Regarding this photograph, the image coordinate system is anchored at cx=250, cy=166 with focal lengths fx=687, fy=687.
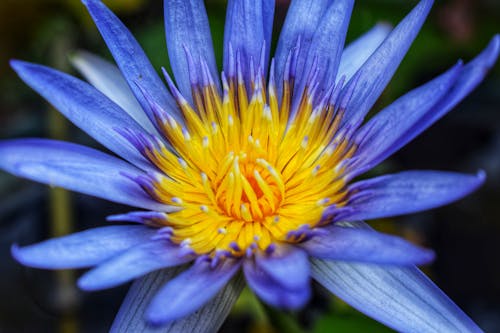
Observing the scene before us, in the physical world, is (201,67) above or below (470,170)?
above

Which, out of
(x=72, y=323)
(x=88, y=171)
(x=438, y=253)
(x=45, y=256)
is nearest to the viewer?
(x=45, y=256)

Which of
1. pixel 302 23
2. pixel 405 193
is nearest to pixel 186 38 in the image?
pixel 302 23

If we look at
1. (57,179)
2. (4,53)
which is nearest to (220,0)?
(4,53)

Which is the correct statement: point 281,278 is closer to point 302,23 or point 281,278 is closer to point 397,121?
point 397,121

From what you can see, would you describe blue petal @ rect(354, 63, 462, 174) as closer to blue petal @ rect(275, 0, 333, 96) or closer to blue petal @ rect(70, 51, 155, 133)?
blue petal @ rect(275, 0, 333, 96)

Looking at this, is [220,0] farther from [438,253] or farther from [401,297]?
[401,297]

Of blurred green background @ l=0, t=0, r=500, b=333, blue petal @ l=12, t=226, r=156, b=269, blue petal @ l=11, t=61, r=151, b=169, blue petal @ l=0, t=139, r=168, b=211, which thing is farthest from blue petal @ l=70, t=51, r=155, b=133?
blurred green background @ l=0, t=0, r=500, b=333

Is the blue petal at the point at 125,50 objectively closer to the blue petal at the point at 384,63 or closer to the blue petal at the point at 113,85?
the blue petal at the point at 113,85
